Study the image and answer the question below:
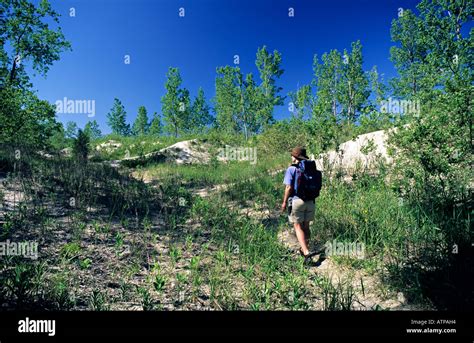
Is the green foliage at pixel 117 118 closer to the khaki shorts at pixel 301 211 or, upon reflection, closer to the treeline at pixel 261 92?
the treeline at pixel 261 92

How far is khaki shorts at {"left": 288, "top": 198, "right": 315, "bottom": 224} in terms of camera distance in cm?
509

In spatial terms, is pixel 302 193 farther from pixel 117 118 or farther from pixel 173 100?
pixel 117 118

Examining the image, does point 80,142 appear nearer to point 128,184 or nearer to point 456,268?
point 128,184

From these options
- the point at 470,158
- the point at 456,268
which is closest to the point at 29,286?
the point at 456,268

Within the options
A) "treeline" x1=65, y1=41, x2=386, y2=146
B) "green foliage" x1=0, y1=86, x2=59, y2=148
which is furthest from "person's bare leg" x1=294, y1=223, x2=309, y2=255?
"treeline" x1=65, y1=41, x2=386, y2=146

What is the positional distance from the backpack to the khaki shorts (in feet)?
0.34

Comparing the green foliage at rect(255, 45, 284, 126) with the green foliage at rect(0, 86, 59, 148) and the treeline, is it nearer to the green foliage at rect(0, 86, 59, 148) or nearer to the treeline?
the treeline

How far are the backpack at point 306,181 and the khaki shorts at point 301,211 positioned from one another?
105mm

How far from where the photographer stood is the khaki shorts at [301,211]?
5.09 metres

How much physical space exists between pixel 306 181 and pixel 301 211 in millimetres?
640

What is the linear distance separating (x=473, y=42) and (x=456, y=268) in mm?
26875

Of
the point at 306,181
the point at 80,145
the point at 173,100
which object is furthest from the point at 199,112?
the point at 306,181

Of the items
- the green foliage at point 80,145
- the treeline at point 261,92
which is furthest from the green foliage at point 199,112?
the green foliage at point 80,145

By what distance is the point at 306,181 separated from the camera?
507cm
